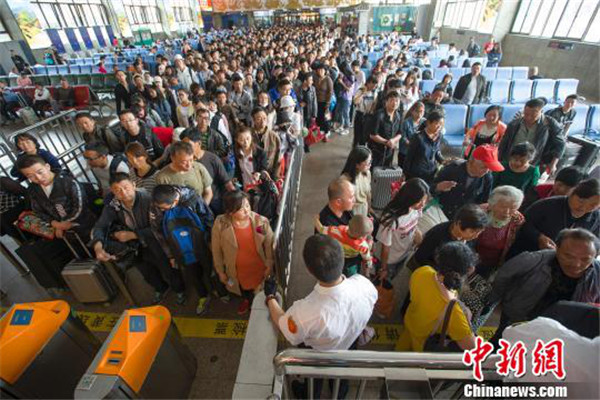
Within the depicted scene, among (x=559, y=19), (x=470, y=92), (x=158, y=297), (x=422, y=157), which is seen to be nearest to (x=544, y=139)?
(x=422, y=157)

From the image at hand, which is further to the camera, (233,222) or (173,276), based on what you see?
(173,276)

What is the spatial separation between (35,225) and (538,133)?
21.2ft

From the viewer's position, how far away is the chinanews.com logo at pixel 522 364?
48.7 inches

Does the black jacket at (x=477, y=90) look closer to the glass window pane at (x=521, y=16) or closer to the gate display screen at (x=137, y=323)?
the gate display screen at (x=137, y=323)

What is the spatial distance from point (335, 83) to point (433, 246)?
244 inches

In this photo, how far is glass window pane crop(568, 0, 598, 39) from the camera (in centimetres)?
1074

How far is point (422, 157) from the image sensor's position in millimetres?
3512

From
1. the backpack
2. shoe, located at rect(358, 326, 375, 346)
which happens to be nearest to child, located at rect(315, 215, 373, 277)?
shoe, located at rect(358, 326, 375, 346)

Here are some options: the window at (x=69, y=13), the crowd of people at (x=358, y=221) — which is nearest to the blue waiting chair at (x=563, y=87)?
the crowd of people at (x=358, y=221)

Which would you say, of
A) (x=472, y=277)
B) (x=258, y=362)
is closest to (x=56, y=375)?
(x=258, y=362)

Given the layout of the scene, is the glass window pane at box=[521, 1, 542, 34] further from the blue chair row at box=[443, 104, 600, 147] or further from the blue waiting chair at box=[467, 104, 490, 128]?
the blue waiting chair at box=[467, 104, 490, 128]

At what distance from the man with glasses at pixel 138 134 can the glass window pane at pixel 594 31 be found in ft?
52.8

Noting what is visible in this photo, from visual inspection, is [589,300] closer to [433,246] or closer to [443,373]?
[433,246]

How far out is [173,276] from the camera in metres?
3.07
